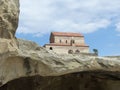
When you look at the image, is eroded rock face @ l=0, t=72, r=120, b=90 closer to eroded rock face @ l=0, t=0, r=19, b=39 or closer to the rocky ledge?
the rocky ledge

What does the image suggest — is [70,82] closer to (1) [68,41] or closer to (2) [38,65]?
(2) [38,65]

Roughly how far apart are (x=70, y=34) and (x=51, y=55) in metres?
50.9

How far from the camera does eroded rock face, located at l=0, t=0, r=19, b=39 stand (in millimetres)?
6086

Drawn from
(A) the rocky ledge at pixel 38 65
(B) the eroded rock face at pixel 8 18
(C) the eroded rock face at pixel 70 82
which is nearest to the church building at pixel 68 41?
(C) the eroded rock face at pixel 70 82

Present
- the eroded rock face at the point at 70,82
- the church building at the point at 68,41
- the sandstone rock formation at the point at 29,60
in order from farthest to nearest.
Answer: the church building at the point at 68,41 → the eroded rock face at the point at 70,82 → the sandstone rock formation at the point at 29,60

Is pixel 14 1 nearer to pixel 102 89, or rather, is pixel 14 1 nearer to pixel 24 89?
pixel 24 89

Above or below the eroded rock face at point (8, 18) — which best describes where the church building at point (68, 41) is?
below

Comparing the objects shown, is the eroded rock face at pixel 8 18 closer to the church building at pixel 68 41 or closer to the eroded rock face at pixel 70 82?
the eroded rock face at pixel 70 82

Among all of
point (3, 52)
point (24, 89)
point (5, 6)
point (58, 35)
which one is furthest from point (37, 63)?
point (58, 35)

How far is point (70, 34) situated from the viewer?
57.2 m

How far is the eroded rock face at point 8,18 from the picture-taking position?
6086mm

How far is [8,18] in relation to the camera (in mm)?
6164

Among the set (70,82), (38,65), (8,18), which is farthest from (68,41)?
(8,18)

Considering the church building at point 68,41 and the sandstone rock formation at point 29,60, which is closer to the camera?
the sandstone rock formation at point 29,60
